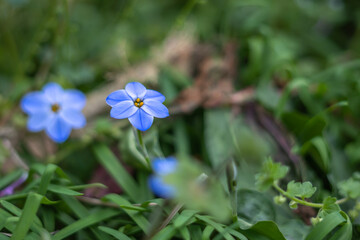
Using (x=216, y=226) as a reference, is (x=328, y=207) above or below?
below

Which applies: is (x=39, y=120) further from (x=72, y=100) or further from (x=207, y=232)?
(x=207, y=232)

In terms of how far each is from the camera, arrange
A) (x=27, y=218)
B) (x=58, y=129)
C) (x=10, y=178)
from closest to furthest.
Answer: (x=27, y=218), (x=10, y=178), (x=58, y=129)

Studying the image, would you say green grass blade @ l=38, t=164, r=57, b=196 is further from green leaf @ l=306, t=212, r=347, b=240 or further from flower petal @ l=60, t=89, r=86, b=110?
green leaf @ l=306, t=212, r=347, b=240

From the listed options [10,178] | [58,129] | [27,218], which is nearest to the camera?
[27,218]

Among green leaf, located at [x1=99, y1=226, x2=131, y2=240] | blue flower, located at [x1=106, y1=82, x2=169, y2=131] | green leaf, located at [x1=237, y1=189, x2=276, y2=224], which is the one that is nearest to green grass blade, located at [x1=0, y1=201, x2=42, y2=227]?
green leaf, located at [x1=99, y1=226, x2=131, y2=240]

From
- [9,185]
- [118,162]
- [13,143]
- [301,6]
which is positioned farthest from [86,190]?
[301,6]

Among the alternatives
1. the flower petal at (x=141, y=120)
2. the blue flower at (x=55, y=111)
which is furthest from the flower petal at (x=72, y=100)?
the flower petal at (x=141, y=120)

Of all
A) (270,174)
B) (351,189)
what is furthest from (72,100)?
(351,189)
